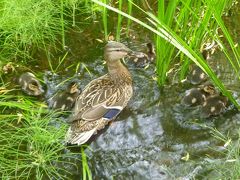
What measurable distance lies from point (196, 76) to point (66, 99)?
49.1 inches

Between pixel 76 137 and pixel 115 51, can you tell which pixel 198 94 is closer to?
pixel 115 51

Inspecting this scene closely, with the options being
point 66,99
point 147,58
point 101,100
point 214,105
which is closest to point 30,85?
point 66,99

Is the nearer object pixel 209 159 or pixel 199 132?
pixel 209 159

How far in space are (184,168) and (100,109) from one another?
0.94 meters

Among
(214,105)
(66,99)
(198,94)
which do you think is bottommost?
(214,105)

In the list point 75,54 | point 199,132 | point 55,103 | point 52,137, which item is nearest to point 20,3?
point 75,54

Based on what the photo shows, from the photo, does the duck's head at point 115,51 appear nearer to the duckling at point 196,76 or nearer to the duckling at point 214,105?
the duckling at point 196,76

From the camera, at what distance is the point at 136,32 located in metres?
5.29

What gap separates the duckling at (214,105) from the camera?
408 centimetres

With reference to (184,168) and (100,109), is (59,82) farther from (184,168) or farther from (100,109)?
(184,168)

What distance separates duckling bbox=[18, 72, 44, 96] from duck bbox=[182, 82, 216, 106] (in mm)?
1402

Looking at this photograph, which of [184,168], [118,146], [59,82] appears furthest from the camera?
[59,82]

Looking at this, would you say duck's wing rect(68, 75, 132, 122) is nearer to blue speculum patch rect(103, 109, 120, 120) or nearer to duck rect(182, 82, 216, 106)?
blue speculum patch rect(103, 109, 120, 120)

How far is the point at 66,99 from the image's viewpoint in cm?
429
